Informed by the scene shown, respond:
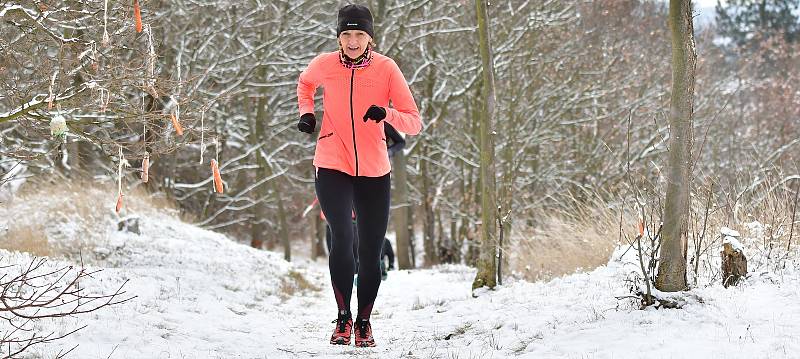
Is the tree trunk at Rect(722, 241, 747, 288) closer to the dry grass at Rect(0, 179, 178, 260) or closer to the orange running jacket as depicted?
the orange running jacket

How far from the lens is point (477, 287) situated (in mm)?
6520

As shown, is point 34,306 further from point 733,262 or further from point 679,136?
point 733,262

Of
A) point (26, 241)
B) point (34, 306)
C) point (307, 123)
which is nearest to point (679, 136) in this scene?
point (307, 123)

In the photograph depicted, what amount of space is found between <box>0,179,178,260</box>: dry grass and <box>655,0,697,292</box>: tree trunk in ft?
18.9

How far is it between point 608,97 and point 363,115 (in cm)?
1437

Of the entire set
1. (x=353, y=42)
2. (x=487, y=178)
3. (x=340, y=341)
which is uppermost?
(x=353, y=42)

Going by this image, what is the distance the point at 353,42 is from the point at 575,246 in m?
4.89

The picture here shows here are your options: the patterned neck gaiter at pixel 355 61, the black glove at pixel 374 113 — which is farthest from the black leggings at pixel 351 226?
the patterned neck gaiter at pixel 355 61

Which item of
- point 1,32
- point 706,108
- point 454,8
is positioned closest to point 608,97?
point 706,108

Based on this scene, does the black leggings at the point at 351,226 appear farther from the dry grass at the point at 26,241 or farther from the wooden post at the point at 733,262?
the dry grass at the point at 26,241

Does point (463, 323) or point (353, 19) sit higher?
point (353, 19)

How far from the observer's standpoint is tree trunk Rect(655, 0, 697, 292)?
13.1 ft

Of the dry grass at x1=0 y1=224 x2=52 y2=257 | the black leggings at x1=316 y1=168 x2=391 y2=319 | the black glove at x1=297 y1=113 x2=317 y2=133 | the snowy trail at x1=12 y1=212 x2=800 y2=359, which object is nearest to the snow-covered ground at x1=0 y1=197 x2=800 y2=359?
the snowy trail at x1=12 y1=212 x2=800 y2=359

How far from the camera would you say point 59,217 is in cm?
920
